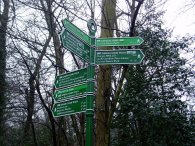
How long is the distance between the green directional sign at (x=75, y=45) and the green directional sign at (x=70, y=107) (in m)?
0.60

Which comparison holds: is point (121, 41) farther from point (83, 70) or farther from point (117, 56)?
point (83, 70)

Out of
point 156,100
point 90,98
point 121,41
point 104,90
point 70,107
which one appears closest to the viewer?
point 90,98

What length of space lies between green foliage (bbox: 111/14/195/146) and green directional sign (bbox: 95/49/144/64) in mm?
4277

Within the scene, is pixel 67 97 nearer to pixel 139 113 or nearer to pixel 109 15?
pixel 109 15

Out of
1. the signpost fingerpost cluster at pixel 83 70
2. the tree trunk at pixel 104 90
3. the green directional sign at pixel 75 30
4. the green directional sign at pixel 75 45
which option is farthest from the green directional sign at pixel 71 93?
the tree trunk at pixel 104 90

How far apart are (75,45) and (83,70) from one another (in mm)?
355

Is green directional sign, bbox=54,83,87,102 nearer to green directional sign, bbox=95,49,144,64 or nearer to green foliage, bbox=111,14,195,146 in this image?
green directional sign, bbox=95,49,144,64

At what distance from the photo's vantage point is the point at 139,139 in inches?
371

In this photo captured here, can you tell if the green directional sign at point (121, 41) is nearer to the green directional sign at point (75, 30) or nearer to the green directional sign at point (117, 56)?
the green directional sign at point (117, 56)

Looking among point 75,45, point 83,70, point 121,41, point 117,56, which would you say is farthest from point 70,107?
point 121,41

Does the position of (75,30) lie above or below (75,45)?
above

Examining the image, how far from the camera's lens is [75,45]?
450 cm

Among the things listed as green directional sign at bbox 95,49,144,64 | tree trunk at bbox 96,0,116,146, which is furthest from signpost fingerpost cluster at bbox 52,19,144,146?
tree trunk at bbox 96,0,116,146

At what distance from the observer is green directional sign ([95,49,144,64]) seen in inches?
187
